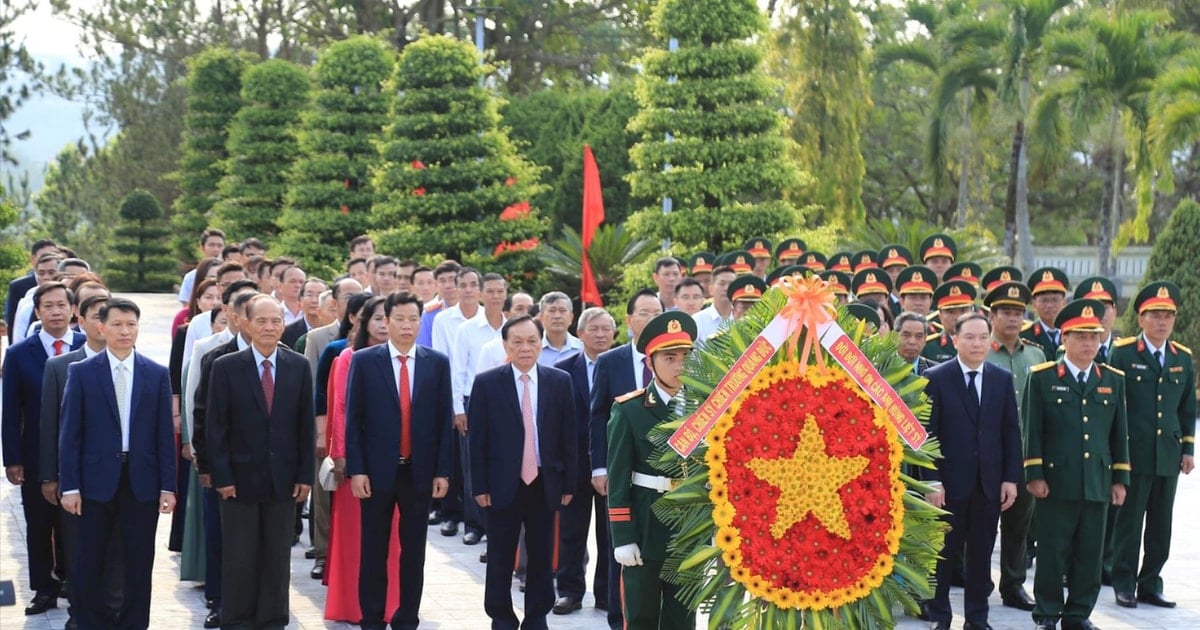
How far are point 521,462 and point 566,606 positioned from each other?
123 cm

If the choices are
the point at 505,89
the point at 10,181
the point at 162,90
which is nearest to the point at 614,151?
the point at 505,89

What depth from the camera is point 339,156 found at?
25656 mm

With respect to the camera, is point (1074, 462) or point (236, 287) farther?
point (236, 287)

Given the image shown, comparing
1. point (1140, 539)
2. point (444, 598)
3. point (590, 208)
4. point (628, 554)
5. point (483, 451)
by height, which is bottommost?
point (444, 598)

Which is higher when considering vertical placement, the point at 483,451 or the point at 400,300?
the point at 400,300

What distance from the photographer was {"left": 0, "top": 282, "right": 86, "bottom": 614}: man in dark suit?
840cm

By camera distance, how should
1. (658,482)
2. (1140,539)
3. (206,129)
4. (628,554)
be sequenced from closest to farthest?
Result: 1. (628,554)
2. (658,482)
3. (1140,539)
4. (206,129)

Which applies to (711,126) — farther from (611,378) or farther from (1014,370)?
(611,378)

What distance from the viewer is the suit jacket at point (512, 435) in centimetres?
786

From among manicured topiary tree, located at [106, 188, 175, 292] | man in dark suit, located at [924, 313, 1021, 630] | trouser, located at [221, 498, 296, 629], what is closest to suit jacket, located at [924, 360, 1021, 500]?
man in dark suit, located at [924, 313, 1021, 630]

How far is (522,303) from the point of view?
10711 mm

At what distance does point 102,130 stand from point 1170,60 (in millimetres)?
29289

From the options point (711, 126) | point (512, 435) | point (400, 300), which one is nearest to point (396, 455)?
point (512, 435)

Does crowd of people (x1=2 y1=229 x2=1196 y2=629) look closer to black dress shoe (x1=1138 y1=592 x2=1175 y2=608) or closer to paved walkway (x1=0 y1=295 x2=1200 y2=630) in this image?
black dress shoe (x1=1138 y1=592 x2=1175 y2=608)
